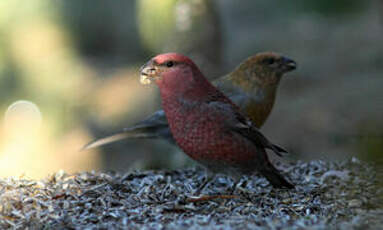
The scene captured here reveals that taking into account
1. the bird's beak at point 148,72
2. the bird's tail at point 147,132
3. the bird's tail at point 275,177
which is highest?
the bird's beak at point 148,72

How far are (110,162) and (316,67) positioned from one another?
4.26m

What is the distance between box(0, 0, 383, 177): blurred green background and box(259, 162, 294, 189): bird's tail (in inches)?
80.5

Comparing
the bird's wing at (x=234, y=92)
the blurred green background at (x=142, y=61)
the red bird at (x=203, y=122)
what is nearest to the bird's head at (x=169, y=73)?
the red bird at (x=203, y=122)

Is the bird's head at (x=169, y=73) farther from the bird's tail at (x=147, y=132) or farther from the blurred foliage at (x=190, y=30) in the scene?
the blurred foliage at (x=190, y=30)

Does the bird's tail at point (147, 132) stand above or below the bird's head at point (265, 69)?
below

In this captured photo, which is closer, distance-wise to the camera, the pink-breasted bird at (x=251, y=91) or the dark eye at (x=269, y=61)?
the pink-breasted bird at (x=251, y=91)

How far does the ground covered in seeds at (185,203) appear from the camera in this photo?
9.39ft

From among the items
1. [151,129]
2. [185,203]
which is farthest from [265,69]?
[185,203]

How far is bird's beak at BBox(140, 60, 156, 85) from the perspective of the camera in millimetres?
3594

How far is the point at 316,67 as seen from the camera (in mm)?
10523

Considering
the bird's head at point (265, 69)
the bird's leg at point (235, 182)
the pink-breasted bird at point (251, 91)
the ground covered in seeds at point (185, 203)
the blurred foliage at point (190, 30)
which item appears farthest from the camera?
the blurred foliage at point (190, 30)

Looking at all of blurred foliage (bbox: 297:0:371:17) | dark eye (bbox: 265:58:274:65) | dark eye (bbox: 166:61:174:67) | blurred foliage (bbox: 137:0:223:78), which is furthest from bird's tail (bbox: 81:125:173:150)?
blurred foliage (bbox: 297:0:371:17)

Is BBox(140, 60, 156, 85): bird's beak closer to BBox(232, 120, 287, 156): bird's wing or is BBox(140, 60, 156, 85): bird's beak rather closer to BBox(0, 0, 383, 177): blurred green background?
BBox(232, 120, 287, 156): bird's wing

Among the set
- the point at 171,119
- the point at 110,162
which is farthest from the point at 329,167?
the point at 110,162
